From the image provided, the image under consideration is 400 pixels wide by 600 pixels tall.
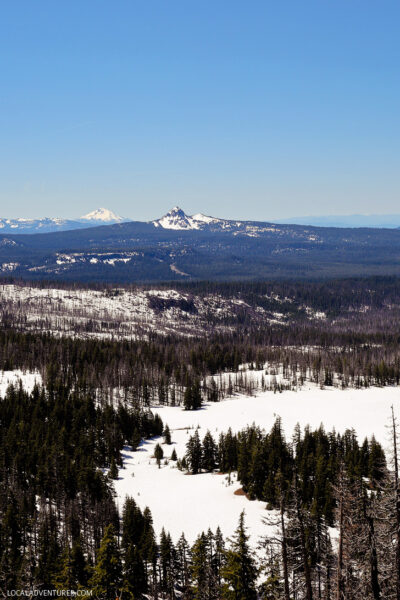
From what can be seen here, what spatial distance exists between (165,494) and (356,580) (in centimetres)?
5980

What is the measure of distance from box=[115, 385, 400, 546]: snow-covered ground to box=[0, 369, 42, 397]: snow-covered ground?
145 ft

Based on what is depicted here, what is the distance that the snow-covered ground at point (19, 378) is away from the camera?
170 m

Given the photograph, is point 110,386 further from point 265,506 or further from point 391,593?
point 391,593

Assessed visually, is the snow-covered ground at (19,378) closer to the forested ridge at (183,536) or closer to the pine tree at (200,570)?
the forested ridge at (183,536)

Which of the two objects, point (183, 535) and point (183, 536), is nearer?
point (183, 536)

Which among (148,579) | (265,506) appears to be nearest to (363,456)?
(265,506)

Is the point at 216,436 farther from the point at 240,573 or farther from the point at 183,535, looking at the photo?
the point at 240,573

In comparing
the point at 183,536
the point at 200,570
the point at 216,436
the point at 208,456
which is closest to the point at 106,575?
the point at 200,570

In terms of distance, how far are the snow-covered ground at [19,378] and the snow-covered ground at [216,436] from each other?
44.1 metres

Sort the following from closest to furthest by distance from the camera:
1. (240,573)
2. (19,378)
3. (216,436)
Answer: (240,573)
(216,436)
(19,378)

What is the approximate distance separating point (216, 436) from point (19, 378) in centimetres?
7604

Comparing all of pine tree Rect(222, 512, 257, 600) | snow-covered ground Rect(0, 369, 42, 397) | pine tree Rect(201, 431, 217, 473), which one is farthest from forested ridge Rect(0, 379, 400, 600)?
snow-covered ground Rect(0, 369, 42, 397)

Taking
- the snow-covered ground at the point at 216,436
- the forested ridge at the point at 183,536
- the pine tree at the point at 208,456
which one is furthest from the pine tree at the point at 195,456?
the snow-covered ground at the point at 216,436

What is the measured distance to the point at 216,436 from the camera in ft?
450
